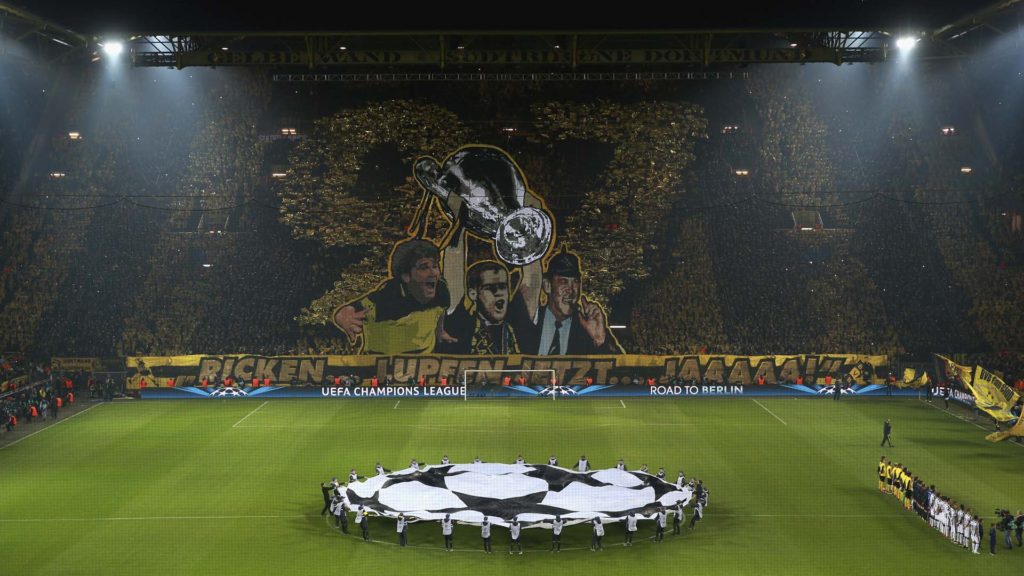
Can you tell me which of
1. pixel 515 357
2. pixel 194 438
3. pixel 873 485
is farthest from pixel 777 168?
pixel 194 438

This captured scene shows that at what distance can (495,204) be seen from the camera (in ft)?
181

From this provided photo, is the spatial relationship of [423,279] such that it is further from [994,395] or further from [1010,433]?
[1010,433]

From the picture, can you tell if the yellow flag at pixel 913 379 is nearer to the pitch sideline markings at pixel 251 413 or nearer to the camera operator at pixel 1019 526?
the camera operator at pixel 1019 526

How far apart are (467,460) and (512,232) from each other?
2078 cm

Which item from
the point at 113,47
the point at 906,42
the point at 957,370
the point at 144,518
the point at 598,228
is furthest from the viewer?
the point at 598,228

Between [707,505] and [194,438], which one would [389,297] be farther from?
[707,505]

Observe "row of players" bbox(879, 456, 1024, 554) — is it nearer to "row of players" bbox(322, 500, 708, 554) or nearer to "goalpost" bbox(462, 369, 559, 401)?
"row of players" bbox(322, 500, 708, 554)

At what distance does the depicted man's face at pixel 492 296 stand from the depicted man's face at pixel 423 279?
1.93 m

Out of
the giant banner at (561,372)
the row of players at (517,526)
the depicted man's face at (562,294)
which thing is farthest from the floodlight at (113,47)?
the row of players at (517,526)

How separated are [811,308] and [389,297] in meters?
20.5

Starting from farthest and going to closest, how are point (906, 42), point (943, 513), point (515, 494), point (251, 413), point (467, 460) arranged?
point (906, 42)
point (251, 413)
point (467, 460)
point (515, 494)
point (943, 513)

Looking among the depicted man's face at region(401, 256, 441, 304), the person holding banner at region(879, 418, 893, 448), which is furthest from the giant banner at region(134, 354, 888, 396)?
the person holding banner at region(879, 418, 893, 448)

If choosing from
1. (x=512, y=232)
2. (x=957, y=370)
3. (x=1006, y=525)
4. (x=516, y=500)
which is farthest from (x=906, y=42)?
(x=516, y=500)

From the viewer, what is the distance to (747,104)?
57125mm
